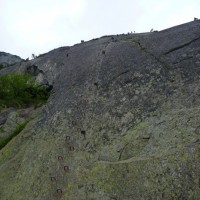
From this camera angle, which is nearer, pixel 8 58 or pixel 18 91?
pixel 18 91

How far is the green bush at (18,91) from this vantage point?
24172 mm

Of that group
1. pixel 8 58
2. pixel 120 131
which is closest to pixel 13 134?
pixel 120 131

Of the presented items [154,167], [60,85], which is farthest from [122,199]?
[60,85]

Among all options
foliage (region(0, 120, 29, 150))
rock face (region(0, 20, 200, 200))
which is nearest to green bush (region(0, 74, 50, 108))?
rock face (region(0, 20, 200, 200))

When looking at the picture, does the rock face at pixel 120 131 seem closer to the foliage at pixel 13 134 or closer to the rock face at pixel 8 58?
the foliage at pixel 13 134

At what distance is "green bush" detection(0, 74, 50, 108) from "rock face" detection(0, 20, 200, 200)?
7.81 ft

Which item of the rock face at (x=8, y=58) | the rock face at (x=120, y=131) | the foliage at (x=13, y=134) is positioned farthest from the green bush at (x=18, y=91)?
the rock face at (x=8, y=58)

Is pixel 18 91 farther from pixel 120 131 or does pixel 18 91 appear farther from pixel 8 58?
pixel 8 58

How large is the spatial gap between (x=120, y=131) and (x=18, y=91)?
35.1 ft

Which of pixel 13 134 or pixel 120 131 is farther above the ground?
pixel 120 131

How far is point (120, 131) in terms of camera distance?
53.5 ft

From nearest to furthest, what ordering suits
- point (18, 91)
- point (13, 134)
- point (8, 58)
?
point (13, 134) < point (18, 91) < point (8, 58)

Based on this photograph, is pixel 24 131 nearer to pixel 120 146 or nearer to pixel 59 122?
pixel 59 122

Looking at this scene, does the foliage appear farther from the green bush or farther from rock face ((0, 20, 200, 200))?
the green bush
